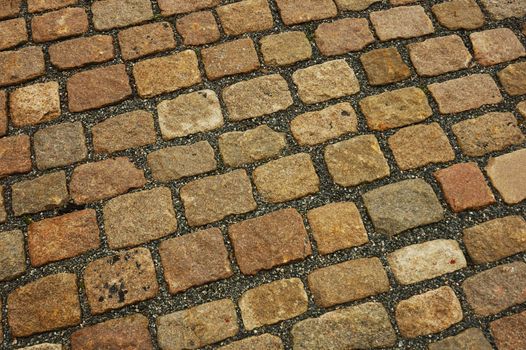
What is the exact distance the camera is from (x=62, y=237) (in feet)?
7.21

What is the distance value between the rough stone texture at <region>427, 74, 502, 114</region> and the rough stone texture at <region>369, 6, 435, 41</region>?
331 mm

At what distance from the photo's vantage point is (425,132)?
2.44m

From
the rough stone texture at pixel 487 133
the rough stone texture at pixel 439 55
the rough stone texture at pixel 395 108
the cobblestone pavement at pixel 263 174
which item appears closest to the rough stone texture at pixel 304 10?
the cobblestone pavement at pixel 263 174

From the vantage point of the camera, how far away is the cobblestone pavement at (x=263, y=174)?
2.07 meters

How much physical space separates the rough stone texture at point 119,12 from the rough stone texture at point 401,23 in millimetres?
1144

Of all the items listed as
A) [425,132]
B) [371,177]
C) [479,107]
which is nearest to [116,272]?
[371,177]

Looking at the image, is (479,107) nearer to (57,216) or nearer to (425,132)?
(425,132)

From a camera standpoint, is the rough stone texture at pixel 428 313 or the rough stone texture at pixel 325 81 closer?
the rough stone texture at pixel 428 313

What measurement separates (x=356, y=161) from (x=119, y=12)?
4.64 ft

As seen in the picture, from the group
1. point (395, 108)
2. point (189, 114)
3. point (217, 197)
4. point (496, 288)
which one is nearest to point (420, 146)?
point (395, 108)

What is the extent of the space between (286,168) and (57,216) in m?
0.96

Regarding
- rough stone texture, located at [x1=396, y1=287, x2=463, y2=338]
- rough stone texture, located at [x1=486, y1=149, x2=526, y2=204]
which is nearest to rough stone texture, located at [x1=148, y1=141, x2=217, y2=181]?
rough stone texture, located at [x1=396, y1=287, x2=463, y2=338]

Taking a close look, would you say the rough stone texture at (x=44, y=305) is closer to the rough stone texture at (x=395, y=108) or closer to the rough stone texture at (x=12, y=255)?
the rough stone texture at (x=12, y=255)

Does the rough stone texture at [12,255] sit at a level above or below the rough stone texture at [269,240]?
above
